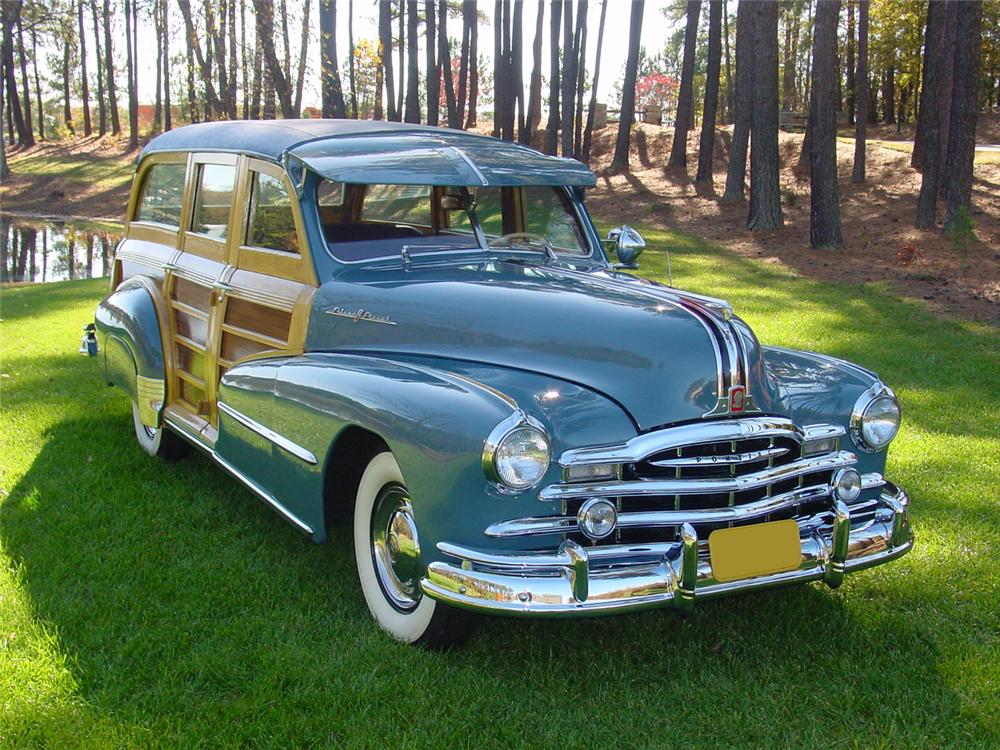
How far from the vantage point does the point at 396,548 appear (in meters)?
3.39

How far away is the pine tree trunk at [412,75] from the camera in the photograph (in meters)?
25.3

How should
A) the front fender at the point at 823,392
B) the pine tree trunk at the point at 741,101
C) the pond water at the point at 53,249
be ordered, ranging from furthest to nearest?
1. the pine tree trunk at the point at 741,101
2. the pond water at the point at 53,249
3. the front fender at the point at 823,392

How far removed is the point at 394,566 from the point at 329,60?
18.0m

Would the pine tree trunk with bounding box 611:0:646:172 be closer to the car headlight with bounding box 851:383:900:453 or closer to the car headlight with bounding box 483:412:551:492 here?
the car headlight with bounding box 851:383:900:453

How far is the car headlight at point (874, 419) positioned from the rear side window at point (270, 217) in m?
2.44

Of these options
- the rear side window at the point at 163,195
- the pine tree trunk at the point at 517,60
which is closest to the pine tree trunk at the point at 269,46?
the pine tree trunk at the point at 517,60

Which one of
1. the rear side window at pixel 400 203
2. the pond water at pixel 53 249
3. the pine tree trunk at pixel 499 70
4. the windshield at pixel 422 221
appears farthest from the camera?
the pine tree trunk at pixel 499 70

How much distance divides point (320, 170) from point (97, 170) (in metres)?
30.8

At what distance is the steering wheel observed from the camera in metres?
4.39

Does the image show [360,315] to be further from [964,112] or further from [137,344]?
[964,112]

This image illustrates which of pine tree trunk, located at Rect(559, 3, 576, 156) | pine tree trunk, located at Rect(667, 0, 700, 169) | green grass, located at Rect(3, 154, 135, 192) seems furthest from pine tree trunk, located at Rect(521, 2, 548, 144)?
green grass, located at Rect(3, 154, 135, 192)

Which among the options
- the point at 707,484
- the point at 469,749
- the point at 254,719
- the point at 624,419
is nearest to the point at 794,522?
the point at 707,484

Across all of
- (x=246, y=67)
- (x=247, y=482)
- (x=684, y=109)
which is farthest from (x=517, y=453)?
(x=246, y=67)

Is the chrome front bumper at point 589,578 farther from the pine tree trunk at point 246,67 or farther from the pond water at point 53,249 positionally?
the pine tree trunk at point 246,67
